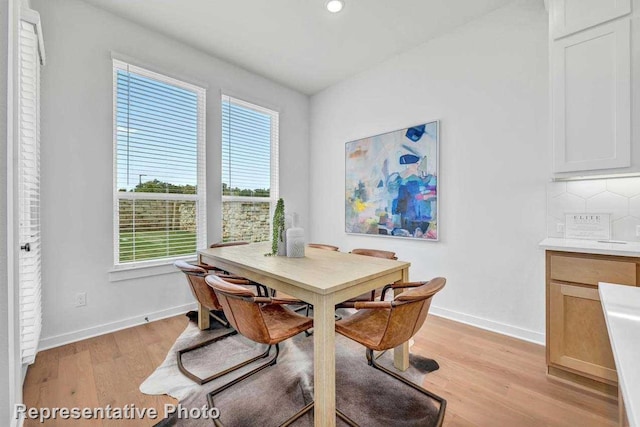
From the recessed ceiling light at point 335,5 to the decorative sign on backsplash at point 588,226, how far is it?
260 cm

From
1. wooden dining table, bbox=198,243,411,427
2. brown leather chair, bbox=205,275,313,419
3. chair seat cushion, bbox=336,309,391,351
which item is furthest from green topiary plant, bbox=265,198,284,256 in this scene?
chair seat cushion, bbox=336,309,391,351

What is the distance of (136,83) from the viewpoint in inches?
112

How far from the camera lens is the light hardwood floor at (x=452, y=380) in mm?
1595

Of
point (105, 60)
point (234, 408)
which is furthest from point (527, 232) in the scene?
point (105, 60)

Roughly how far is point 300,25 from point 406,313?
9.26ft

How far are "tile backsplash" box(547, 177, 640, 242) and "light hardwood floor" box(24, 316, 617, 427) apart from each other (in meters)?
1.08

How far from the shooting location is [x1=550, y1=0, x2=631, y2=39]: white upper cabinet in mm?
1812

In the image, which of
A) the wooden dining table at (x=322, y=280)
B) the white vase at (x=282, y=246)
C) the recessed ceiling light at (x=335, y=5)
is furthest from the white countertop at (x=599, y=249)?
the recessed ceiling light at (x=335, y=5)

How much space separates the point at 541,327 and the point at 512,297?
11.6 inches

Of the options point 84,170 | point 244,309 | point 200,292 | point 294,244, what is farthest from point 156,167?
point 244,309

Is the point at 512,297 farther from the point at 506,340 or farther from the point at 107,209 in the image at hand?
the point at 107,209

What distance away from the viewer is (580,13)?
1.93 m

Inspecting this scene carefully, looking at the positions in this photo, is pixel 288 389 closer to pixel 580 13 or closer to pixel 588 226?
pixel 588 226

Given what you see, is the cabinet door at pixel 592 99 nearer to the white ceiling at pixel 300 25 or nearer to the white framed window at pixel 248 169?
the white ceiling at pixel 300 25
